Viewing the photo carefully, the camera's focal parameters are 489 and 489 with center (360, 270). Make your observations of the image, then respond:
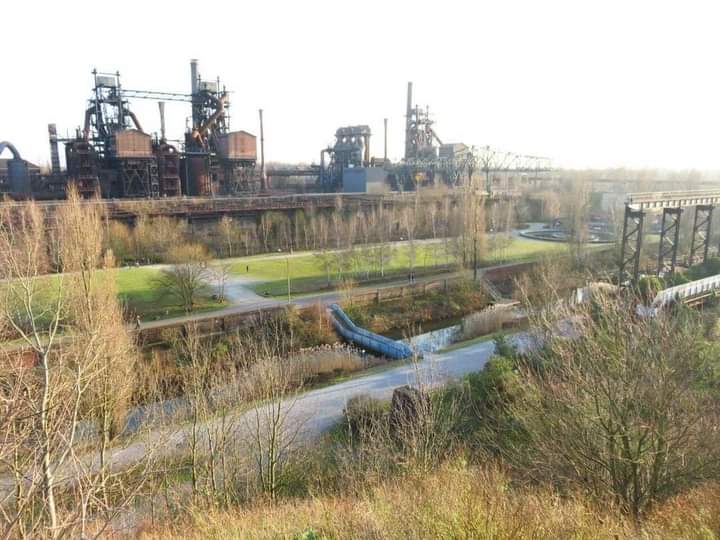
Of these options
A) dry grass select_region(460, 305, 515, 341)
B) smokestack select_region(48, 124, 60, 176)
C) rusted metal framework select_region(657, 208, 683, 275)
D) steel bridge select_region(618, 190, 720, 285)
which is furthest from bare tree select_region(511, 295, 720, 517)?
smokestack select_region(48, 124, 60, 176)

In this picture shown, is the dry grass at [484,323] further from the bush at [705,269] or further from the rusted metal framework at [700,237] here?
the rusted metal framework at [700,237]

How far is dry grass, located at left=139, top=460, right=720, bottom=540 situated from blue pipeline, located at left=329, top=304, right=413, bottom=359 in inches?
428

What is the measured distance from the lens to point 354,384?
1410 cm

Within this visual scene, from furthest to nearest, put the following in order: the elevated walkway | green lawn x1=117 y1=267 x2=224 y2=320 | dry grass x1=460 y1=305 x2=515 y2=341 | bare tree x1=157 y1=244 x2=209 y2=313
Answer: bare tree x1=157 y1=244 x2=209 y2=313 < green lawn x1=117 y1=267 x2=224 y2=320 < dry grass x1=460 y1=305 x2=515 y2=341 < the elevated walkway

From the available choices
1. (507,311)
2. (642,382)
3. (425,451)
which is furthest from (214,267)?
(642,382)

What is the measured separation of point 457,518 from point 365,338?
14836mm

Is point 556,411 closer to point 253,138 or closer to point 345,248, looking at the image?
point 345,248

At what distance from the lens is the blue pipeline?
A: 1748 cm

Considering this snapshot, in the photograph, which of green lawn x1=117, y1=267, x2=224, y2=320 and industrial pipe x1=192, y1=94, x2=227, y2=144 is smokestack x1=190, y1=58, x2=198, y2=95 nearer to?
industrial pipe x1=192, y1=94, x2=227, y2=144

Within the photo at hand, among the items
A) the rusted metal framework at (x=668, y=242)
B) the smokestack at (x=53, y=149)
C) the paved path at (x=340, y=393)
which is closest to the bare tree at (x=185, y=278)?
the paved path at (x=340, y=393)

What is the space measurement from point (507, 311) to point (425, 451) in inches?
578

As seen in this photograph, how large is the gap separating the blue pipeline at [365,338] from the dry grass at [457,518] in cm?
1088

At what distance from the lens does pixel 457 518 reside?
4.08 metres

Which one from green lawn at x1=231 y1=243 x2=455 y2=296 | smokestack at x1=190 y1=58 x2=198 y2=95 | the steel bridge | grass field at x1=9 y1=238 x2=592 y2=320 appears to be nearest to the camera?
grass field at x1=9 y1=238 x2=592 y2=320
